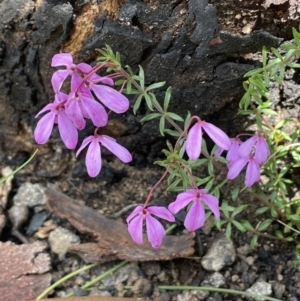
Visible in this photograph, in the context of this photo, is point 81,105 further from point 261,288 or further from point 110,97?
point 261,288

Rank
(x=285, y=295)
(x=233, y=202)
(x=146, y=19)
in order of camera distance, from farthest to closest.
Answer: (x=233, y=202) < (x=285, y=295) < (x=146, y=19)

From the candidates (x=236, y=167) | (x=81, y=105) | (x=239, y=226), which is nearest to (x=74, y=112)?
(x=81, y=105)

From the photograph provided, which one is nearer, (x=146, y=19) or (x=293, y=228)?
(x=146, y=19)

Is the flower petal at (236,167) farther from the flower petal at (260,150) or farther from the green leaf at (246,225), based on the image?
the green leaf at (246,225)

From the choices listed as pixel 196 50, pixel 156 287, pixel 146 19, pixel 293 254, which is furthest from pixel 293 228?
pixel 146 19

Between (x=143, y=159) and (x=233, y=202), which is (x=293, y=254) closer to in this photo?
(x=233, y=202)

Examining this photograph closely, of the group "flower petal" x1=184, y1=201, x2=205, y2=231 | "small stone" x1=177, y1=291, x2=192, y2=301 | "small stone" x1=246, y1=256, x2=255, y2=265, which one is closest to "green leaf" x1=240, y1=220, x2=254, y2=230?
"small stone" x1=246, y1=256, x2=255, y2=265

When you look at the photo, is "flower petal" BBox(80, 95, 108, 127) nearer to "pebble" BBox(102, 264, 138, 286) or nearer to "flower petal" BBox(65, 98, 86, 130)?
"flower petal" BBox(65, 98, 86, 130)
